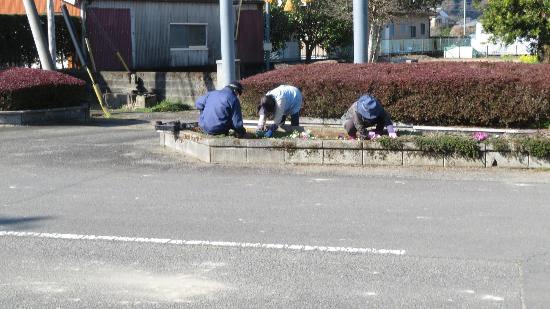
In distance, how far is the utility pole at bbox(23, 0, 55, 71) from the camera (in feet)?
62.3

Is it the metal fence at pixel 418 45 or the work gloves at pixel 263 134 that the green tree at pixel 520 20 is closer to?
the work gloves at pixel 263 134

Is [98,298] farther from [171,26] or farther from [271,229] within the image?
[171,26]

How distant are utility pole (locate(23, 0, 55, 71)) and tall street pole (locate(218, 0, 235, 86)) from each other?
19.7ft

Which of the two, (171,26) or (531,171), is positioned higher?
(171,26)

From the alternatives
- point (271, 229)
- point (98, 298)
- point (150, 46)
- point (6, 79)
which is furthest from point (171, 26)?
point (98, 298)

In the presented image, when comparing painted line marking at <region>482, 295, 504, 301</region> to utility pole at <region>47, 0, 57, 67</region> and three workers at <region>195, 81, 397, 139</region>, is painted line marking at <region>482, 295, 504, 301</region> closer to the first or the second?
three workers at <region>195, 81, 397, 139</region>

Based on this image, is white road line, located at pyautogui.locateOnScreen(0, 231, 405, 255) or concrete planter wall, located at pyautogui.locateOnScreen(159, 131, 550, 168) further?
concrete planter wall, located at pyautogui.locateOnScreen(159, 131, 550, 168)

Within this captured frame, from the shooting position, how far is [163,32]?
1049 inches

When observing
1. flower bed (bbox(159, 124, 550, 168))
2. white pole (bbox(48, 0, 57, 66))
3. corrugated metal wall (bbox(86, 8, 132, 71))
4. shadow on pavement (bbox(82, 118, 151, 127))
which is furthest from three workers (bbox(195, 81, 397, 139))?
corrugated metal wall (bbox(86, 8, 132, 71))

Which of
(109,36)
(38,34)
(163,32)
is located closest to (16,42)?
(109,36)

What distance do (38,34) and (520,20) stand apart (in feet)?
37.4

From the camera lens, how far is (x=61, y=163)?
12109 millimetres

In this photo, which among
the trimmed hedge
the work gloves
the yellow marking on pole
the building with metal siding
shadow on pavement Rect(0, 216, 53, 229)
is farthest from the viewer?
the building with metal siding

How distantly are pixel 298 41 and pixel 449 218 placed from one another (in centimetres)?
3412
